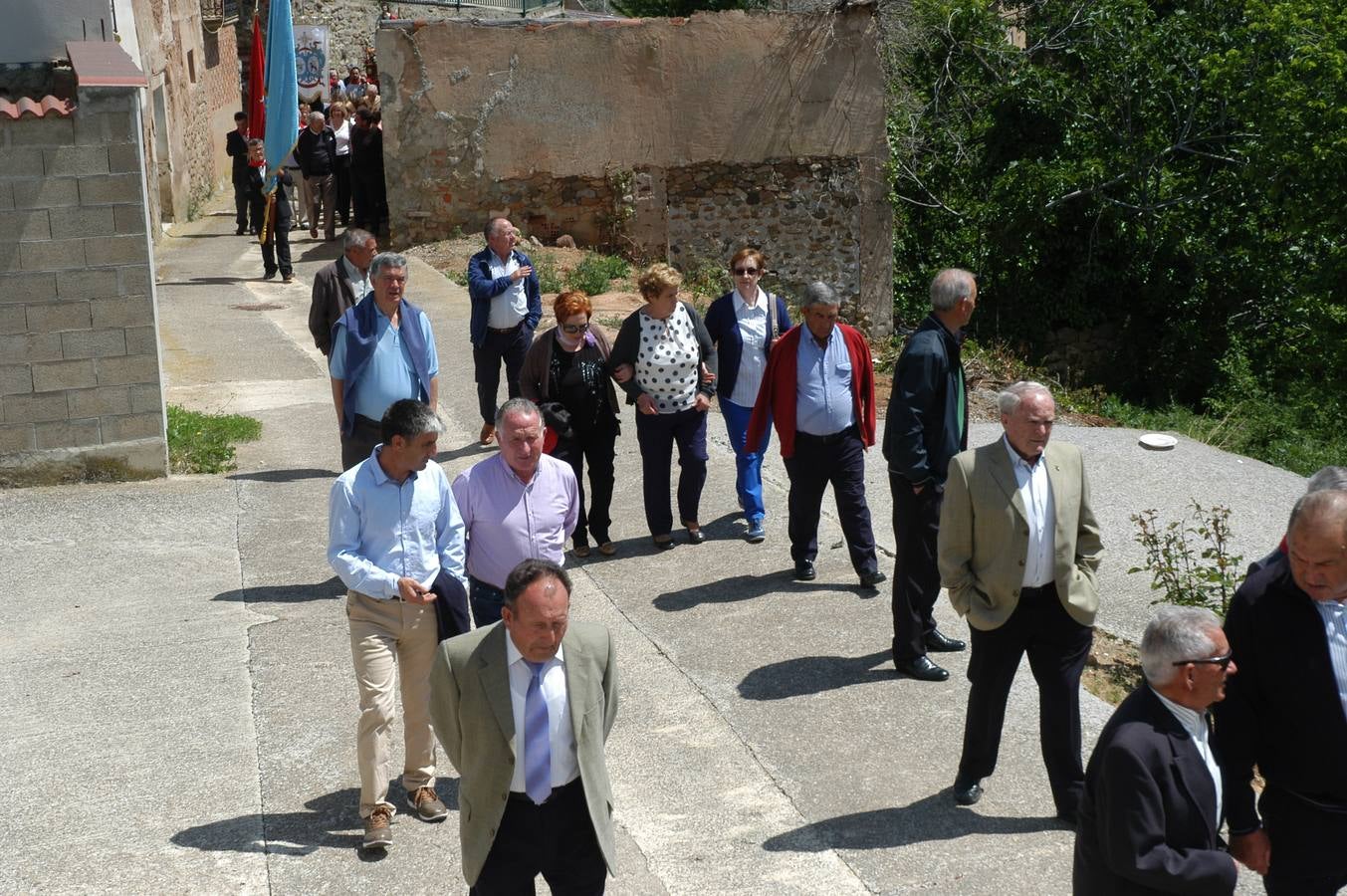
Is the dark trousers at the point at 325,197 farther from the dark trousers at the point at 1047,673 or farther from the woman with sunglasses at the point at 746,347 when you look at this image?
the dark trousers at the point at 1047,673

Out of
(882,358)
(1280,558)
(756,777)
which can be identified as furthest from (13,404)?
(882,358)

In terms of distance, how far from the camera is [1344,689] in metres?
4.23

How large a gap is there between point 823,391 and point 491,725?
3.97 meters

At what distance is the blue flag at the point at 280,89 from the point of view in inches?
599

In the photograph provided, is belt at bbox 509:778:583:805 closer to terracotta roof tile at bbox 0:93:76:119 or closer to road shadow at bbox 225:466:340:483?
road shadow at bbox 225:466:340:483

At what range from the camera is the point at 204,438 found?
10.8m

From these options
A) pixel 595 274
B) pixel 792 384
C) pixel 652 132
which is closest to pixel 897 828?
pixel 792 384

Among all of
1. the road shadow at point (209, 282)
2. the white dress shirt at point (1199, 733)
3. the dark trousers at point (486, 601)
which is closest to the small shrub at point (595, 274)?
the road shadow at point (209, 282)

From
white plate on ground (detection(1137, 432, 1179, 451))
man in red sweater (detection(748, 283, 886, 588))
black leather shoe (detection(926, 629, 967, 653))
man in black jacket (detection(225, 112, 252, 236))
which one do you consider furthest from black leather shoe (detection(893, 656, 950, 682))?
man in black jacket (detection(225, 112, 252, 236))

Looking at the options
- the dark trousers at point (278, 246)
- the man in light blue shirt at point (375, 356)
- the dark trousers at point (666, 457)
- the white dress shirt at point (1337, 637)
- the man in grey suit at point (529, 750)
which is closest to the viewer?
the man in grey suit at point (529, 750)

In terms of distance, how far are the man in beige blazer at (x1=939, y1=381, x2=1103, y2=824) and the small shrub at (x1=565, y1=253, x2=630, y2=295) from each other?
10357 mm

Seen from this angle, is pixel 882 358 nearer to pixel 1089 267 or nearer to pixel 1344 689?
pixel 1089 267

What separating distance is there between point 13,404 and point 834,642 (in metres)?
6.26

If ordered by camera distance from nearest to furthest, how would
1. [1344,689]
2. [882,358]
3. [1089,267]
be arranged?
1. [1344,689]
2. [882,358]
3. [1089,267]
